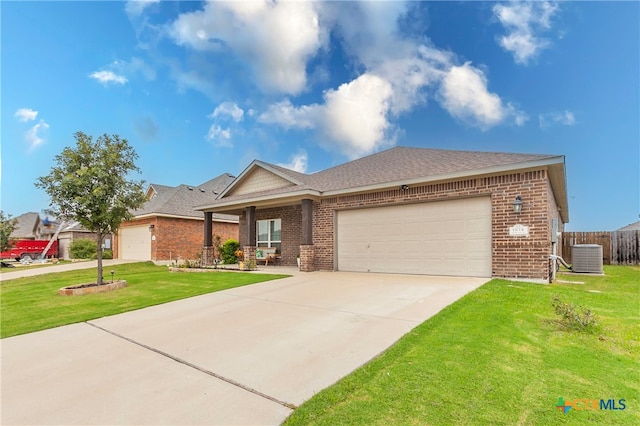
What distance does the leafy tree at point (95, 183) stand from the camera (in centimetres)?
901

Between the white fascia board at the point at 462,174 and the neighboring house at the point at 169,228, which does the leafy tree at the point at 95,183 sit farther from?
the neighboring house at the point at 169,228

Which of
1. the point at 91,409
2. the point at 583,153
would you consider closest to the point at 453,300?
the point at 91,409

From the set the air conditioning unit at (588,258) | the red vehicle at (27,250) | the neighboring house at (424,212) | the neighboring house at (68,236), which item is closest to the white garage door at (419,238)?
the neighboring house at (424,212)

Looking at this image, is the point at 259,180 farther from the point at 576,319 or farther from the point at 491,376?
the point at 491,376

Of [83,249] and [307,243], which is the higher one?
[307,243]

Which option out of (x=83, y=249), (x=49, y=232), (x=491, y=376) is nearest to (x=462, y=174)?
(x=491, y=376)

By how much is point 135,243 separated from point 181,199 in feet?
14.2

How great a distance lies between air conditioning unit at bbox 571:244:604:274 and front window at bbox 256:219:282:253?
483 inches

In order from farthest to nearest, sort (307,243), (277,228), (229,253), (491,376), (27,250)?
1. (27,250)
2. (229,253)
3. (277,228)
4. (307,243)
5. (491,376)

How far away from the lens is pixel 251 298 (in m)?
7.31

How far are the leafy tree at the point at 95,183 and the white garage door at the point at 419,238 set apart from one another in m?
7.47

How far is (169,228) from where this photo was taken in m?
19.8

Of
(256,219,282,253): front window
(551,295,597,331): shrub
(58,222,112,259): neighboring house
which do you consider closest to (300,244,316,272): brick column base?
(256,219,282,253): front window

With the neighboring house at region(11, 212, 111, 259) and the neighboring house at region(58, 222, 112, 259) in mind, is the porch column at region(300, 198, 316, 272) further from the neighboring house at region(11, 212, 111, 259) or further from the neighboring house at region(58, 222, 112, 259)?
the neighboring house at region(58, 222, 112, 259)
